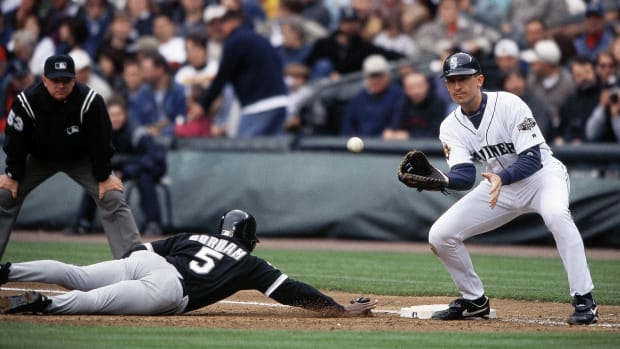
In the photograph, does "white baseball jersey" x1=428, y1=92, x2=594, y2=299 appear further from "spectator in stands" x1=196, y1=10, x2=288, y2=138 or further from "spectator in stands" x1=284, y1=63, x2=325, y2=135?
"spectator in stands" x1=284, y1=63, x2=325, y2=135

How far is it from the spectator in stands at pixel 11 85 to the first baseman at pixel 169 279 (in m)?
9.57

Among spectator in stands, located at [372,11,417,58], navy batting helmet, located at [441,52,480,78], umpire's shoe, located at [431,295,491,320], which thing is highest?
spectator in stands, located at [372,11,417,58]

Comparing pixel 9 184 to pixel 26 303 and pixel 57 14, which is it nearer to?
pixel 26 303

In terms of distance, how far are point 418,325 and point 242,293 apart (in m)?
2.75

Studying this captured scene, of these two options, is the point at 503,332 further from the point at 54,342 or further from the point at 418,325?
the point at 54,342

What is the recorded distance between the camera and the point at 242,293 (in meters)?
9.90

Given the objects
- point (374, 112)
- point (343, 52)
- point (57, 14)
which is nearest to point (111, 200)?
point (374, 112)

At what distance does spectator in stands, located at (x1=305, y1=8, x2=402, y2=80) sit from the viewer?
688 inches

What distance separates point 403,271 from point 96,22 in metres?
10.8

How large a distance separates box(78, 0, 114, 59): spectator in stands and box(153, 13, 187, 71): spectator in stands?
1.22m

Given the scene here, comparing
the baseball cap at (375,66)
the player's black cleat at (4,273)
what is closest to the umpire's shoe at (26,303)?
the player's black cleat at (4,273)

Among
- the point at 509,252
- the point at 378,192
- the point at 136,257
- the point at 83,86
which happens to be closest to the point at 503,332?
the point at 136,257

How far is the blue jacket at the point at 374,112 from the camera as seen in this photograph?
1544 centimetres

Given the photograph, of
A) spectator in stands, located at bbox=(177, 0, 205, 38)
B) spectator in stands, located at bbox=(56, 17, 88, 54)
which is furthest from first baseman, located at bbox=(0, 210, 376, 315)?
spectator in stands, located at bbox=(177, 0, 205, 38)
